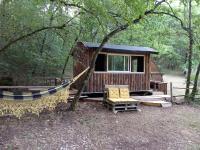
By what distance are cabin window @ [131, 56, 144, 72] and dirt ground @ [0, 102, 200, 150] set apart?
362cm

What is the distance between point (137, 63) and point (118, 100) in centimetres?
379

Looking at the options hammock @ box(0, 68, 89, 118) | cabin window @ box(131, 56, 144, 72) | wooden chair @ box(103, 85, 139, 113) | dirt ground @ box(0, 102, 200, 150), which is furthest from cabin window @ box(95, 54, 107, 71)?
hammock @ box(0, 68, 89, 118)

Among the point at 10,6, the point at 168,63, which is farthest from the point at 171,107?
the point at 168,63

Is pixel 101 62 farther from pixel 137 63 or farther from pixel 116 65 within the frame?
pixel 137 63

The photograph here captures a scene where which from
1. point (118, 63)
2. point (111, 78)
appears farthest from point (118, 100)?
point (118, 63)

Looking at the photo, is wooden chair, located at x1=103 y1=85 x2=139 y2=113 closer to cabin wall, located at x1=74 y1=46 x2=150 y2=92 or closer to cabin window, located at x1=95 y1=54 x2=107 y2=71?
cabin wall, located at x1=74 y1=46 x2=150 y2=92

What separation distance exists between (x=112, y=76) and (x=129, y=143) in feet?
17.8

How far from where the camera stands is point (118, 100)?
27.7ft

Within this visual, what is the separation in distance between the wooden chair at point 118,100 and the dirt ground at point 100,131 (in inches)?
11.3

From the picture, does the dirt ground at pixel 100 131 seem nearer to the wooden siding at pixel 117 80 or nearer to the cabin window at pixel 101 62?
the wooden siding at pixel 117 80

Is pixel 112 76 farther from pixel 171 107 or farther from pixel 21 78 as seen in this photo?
pixel 21 78

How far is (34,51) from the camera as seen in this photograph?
505 inches

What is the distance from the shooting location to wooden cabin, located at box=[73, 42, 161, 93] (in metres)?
10.6

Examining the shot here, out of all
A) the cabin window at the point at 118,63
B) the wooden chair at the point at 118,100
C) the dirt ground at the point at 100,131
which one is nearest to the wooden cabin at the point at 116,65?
the cabin window at the point at 118,63
